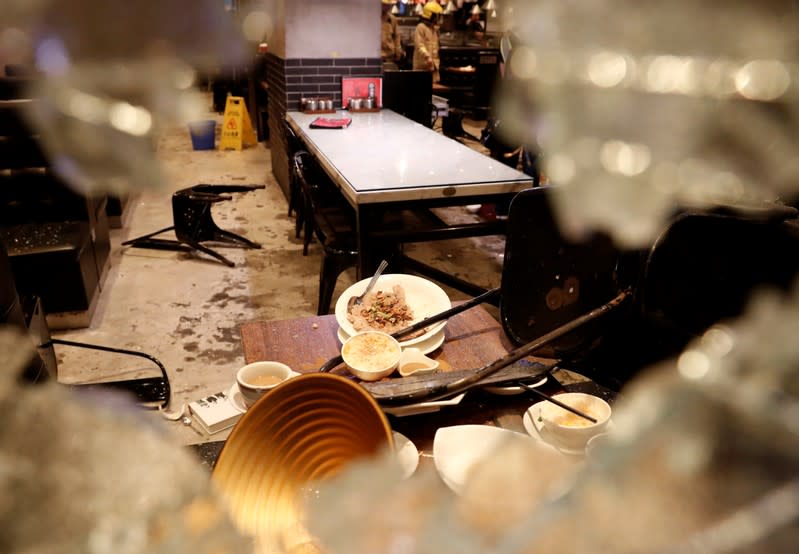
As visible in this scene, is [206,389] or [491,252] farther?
[491,252]

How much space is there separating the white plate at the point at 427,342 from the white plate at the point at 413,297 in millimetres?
18

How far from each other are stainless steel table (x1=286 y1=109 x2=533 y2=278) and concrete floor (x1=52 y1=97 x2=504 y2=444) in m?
0.92

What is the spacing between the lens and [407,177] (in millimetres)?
3184

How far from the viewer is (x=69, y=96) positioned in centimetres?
19

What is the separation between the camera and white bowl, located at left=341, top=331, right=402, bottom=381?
1463mm

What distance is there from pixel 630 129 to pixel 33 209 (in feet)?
13.8

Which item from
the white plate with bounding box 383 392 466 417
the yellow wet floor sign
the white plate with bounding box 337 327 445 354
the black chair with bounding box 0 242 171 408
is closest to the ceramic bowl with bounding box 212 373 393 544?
the black chair with bounding box 0 242 171 408

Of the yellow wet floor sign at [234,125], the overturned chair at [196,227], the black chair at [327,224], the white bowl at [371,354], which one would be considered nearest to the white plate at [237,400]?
the white bowl at [371,354]

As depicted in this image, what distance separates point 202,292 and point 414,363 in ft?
9.64

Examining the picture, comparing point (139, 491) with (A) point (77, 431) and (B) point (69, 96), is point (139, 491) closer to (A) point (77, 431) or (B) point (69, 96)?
(A) point (77, 431)

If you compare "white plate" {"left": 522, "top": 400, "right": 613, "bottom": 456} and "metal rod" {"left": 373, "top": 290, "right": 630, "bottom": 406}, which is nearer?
"metal rod" {"left": 373, "top": 290, "right": 630, "bottom": 406}

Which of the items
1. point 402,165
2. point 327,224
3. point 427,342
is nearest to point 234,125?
point 327,224

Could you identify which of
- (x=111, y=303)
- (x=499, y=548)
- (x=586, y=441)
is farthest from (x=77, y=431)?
(x=111, y=303)

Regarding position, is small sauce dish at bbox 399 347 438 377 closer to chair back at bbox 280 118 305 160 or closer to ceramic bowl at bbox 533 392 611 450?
ceramic bowl at bbox 533 392 611 450
